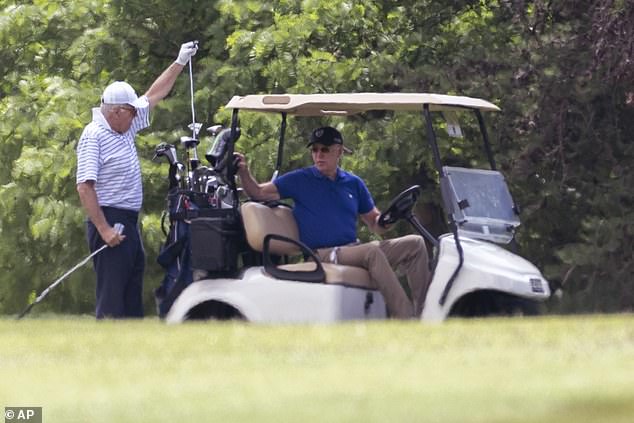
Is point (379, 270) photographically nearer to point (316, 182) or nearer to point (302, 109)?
point (316, 182)

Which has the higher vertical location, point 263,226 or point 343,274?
point 263,226

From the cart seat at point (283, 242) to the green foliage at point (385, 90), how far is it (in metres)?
4.68

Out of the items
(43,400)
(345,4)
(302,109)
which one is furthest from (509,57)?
(43,400)

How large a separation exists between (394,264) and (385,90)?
18.5 feet

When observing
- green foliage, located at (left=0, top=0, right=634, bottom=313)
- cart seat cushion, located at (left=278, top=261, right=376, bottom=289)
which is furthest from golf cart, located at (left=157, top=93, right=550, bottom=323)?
green foliage, located at (left=0, top=0, right=634, bottom=313)

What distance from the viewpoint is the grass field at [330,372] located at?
709cm

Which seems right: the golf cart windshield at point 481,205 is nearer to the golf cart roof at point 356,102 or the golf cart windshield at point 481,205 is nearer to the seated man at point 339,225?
the seated man at point 339,225

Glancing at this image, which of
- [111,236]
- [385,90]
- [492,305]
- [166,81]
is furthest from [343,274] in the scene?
[385,90]

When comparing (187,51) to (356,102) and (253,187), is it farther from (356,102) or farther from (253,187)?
(356,102)

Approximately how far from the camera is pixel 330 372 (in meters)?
8.11

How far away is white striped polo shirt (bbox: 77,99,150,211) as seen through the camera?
39.0 feet

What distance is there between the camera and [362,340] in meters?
9.31

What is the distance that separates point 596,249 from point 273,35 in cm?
365

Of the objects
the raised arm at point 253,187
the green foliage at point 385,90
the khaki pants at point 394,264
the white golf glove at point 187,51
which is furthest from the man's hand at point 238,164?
the green foliage at point 385,90
